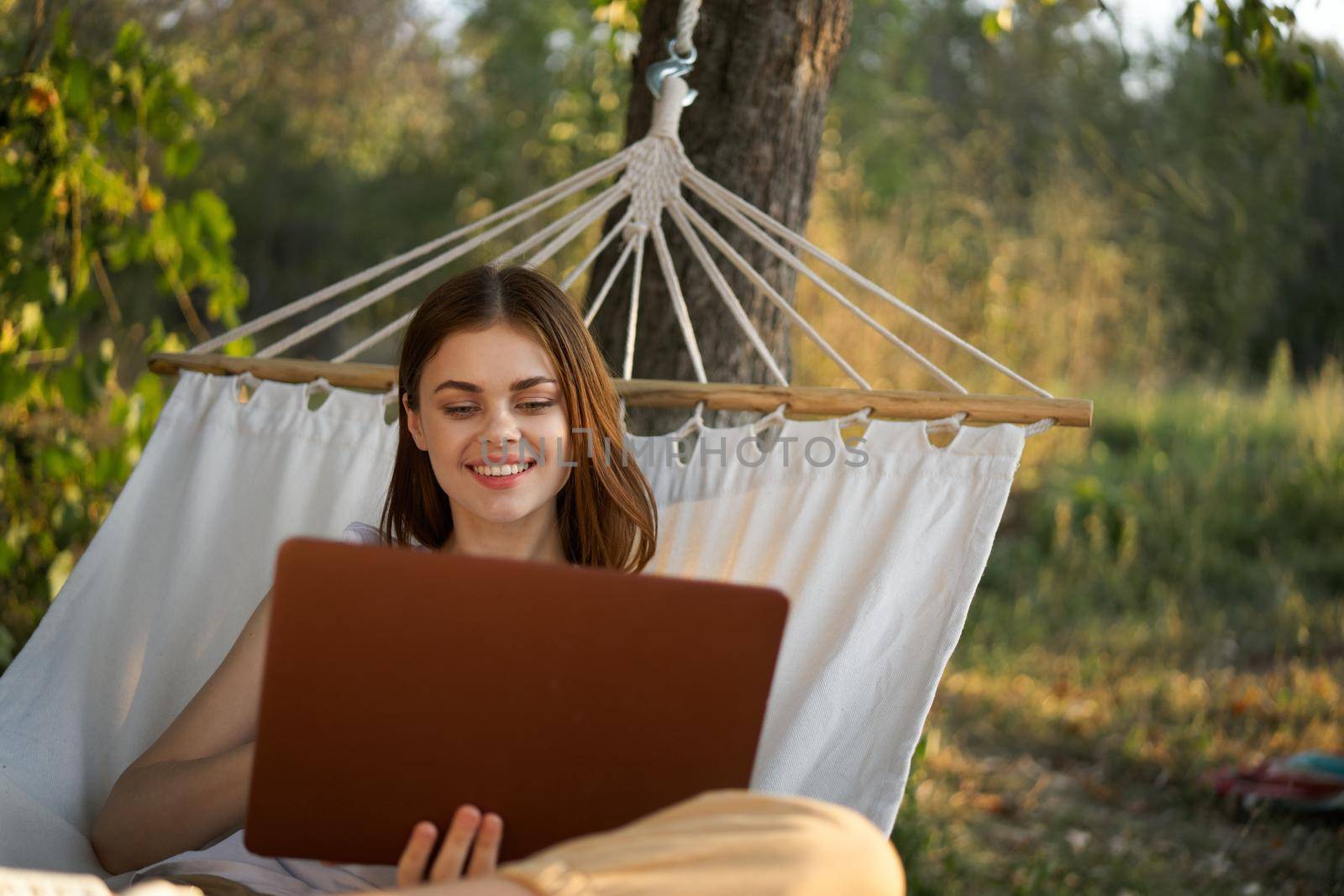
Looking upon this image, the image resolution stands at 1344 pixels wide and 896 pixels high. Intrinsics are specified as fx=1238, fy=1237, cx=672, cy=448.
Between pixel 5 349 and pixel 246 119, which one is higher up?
pixel 246 119

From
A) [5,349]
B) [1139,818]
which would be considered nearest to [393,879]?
[5,349]

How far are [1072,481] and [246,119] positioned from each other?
563 cm

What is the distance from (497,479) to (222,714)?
1.38ft

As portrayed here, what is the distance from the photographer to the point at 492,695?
3.53ft

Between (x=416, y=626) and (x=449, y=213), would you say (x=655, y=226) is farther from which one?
→ (x=449, y=213)

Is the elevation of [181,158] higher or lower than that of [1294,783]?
higher

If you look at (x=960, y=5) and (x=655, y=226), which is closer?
(x=655, y=226)

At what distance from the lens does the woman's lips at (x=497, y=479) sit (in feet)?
5.08

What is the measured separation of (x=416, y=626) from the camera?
1.06 m

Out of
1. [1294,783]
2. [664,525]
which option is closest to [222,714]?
[664,525]

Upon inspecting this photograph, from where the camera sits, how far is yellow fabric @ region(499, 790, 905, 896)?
0.97 metres

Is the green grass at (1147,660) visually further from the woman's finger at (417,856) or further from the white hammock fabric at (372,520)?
the woman's finger at (417,856)

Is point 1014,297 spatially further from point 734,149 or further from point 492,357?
point 492,357

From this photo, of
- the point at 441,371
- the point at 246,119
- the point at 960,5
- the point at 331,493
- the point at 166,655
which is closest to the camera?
the point at 441,371
